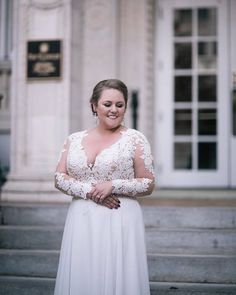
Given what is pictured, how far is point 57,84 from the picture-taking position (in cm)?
678

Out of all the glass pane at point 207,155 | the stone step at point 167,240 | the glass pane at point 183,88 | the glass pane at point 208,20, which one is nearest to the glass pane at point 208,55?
the glass pane at point 208,20

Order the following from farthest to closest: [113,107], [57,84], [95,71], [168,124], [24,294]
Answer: [168,124] → [95,71] → [57,84] → [24,294] → [113,107]

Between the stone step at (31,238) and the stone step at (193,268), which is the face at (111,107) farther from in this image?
the stone step at (31,238)

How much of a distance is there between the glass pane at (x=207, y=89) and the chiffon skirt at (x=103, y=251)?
5.30 m

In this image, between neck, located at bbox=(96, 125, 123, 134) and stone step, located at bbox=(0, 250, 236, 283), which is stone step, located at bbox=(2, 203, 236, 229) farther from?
neck, located at bbox=(96, 125, 123, 134)

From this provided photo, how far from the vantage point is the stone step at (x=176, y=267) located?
4613 millimetres

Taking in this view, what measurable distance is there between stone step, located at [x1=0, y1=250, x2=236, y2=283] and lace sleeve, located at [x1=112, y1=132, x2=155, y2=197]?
176 centimetres

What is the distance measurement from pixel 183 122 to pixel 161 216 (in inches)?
117

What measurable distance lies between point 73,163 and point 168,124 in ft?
16.9

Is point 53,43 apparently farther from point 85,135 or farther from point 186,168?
point 85,135

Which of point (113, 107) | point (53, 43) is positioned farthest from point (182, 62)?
point (113, 107)

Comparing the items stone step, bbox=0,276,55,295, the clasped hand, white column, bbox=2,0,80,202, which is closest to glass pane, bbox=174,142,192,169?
white column, bbox=2,0,80,202

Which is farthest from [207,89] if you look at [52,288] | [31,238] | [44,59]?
[52,288]

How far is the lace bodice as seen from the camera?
3033 mm
